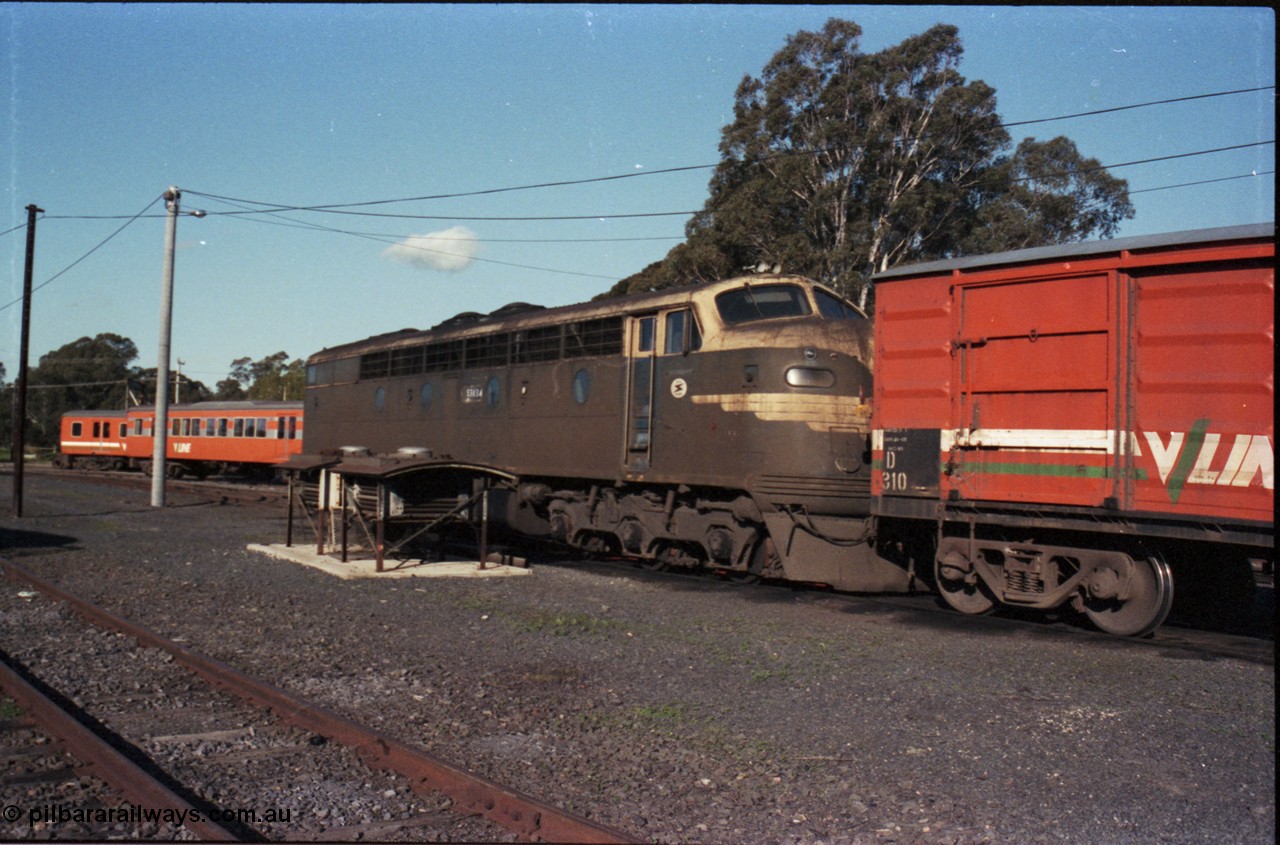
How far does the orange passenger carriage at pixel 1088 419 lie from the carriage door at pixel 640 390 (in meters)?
3.26

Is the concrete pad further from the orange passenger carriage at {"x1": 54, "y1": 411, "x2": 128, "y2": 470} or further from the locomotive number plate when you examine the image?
the orange passenger carriage at {"x1": 54, "y1": 411, "x2": 128, "y2": 470}

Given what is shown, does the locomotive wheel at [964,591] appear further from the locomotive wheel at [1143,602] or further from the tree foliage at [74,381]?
the tree foliage at [74,381]

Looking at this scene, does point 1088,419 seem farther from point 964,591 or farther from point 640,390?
point 640,390

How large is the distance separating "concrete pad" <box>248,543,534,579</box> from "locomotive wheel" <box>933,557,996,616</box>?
5.49m

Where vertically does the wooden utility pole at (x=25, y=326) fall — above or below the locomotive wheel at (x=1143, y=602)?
above

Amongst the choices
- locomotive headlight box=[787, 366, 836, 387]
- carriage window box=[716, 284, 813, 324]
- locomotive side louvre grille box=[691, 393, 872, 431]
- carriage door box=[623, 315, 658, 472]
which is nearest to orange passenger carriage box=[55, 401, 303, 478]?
carriage door box=[623, 315, 658, 472]

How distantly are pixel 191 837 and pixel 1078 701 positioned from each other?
5.57m

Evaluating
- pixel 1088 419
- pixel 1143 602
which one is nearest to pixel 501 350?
pixel 1088 419

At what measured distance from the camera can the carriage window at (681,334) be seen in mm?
12336

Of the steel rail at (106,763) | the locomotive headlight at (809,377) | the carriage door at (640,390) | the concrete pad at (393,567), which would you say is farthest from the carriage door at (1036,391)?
the steel rail at (106,763)

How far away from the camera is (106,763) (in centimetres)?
517

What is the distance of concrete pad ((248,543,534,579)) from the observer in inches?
516

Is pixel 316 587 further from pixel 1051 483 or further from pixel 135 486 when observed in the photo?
pixel 135 486

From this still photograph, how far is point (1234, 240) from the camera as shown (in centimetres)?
823
